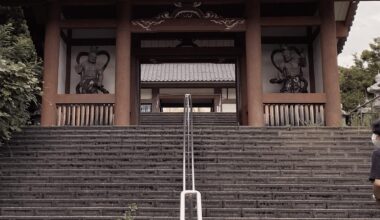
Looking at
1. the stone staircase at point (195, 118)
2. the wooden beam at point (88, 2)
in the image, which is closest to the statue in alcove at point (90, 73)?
the wooden beam at point (88, 2)

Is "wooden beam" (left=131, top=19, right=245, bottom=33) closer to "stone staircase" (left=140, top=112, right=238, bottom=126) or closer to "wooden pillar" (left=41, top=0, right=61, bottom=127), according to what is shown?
"wooden pillar" (left=41, top=0, right=61, bottom=127)

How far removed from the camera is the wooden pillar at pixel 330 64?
13023 millimetres

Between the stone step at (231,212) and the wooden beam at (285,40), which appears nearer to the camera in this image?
the stone step at (231,212)

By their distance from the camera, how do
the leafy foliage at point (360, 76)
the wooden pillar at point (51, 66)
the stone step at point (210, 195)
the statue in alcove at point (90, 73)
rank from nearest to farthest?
the stone step at point (210, 195) < the wooden pillar at point (51, 66) < the statue in alcove at point (90, 73) < the leafy foliage at point (360, 76)

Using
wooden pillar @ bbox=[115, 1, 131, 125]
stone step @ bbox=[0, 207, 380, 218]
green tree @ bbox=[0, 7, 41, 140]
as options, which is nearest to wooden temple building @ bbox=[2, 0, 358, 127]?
wooden pillar @ bbox=[115, 1, 131, 125]

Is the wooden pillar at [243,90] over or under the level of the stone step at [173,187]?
over

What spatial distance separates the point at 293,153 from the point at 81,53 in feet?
27.8

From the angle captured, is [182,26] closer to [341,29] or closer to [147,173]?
[341,29]

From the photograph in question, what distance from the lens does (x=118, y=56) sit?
13172mm

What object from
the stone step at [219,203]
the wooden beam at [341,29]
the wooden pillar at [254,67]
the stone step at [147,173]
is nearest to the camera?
the stone step at [219,203]

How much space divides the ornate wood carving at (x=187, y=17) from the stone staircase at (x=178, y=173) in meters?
4.00

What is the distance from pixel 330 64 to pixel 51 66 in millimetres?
7260

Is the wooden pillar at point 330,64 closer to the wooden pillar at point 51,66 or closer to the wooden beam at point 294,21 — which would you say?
the wooden beam at point 294,21

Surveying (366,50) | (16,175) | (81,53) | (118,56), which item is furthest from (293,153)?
(366,50)
